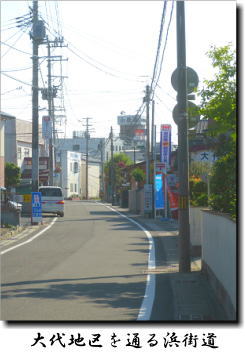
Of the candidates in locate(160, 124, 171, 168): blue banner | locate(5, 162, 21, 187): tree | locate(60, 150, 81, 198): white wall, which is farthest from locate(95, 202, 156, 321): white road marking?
locate(60, 150, 81, 198): white wall

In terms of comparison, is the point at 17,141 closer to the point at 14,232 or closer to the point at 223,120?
the point at 14,232

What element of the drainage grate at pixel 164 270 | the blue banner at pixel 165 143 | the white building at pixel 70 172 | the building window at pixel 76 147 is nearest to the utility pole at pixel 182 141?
the drainage grate at pixel 164 270

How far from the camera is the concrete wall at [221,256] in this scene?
7660mm

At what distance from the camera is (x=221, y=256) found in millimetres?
9000

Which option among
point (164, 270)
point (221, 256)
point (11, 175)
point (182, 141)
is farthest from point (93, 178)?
point (221, 256)

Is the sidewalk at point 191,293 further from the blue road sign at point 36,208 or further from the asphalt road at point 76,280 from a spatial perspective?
the blue road sign at point 36,208

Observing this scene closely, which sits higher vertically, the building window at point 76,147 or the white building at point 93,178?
the building window at point 76,147

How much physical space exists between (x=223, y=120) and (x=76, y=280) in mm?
4471

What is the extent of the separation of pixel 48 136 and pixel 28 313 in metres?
31.0

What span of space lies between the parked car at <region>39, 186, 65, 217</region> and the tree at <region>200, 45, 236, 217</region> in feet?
74.6

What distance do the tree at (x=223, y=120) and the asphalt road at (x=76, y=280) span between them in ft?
7.18

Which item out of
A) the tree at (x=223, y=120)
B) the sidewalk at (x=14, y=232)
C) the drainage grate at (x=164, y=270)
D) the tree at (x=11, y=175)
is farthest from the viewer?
the tree at (x=11, y=175)

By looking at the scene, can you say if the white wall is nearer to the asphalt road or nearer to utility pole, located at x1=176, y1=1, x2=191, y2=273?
the asphalt road

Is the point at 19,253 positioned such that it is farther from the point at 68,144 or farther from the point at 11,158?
the point at 68,144
